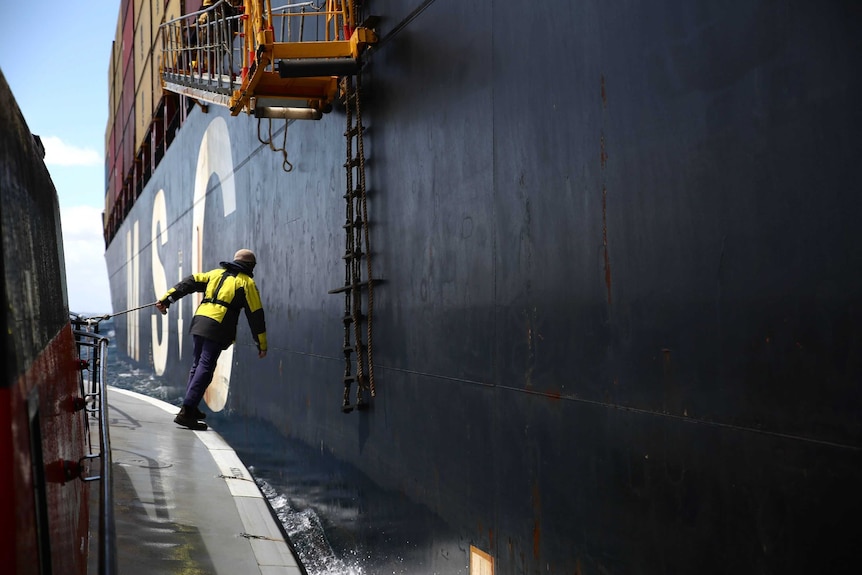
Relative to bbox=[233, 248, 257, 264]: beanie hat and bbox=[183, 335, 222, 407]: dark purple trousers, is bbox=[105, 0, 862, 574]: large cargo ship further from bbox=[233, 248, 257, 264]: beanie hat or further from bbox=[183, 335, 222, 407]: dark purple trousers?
bbox=[183, 335, 222, 407]: dark purple trousers

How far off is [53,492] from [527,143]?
2422 mm

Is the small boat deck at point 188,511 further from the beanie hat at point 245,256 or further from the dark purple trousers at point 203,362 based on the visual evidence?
the beanie hat at point 245,256

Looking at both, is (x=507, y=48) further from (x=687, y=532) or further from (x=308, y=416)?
(x=308, y=416)

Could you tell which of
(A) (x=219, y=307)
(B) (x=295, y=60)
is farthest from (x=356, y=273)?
(A) (x=219, y=307)

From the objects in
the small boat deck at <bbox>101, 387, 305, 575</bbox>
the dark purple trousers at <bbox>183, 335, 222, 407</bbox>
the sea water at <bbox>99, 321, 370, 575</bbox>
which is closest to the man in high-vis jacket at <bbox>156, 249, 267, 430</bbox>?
the dark purple trousers at <bbox>183, 335, 222, 407</bbox>

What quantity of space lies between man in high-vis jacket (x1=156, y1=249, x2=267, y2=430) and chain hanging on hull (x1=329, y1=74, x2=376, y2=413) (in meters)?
2.34

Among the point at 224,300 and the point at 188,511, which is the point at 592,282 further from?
the point at 224,300

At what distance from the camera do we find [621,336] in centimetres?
290

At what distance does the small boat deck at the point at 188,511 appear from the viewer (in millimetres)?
4957

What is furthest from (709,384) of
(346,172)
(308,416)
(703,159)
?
(308,416)

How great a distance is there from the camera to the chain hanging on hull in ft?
18.3

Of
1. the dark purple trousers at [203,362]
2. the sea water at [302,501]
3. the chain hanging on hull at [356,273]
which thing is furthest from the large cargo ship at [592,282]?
the dark purple trousers at [203,362]

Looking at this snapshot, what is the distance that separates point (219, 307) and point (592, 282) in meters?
5.89

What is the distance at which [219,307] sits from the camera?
327 inches
